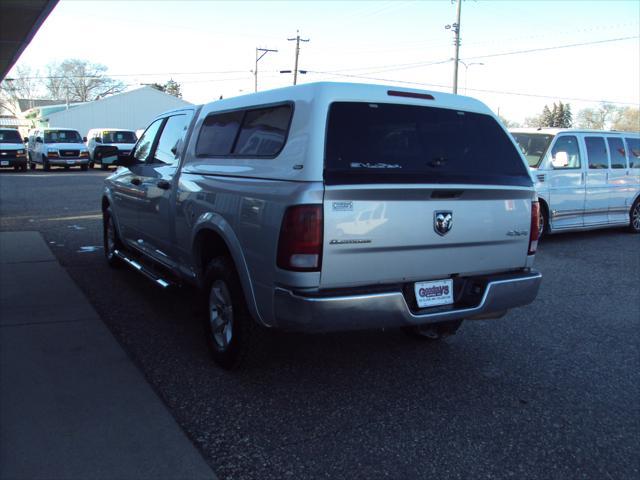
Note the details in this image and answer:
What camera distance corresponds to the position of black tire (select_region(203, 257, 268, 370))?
402 centimetres

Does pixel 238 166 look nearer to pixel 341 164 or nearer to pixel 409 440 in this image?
pixel 341 164

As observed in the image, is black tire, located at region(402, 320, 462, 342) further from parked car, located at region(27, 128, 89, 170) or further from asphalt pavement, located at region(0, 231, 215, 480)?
parked car, located at region(27, 128, 89, 170)

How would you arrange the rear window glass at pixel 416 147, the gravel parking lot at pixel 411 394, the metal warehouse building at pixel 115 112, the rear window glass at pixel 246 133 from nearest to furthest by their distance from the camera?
the gravel parking lot at pixel 411 394
the rear window glass at pixel 416 147
the rear window glass at pixel 246 133
the metal warehouse building at pixel 115 112

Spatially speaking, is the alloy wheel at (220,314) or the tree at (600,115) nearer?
the alloy wheel at (220,314)

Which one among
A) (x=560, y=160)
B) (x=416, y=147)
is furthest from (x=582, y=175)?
(x=416, y=147)

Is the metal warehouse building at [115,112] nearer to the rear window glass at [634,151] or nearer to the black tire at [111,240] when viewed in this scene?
the rear window glass at [634,151]

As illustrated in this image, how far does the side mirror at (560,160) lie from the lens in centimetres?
984

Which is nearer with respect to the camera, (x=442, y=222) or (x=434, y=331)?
(x=442, y=222)

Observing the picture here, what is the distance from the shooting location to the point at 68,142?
1168 inches

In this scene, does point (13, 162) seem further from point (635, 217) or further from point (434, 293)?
point (434, 293)

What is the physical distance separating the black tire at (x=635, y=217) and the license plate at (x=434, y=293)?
9539 mm

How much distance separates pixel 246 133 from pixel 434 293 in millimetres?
1818

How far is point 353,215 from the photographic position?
342 centimetres

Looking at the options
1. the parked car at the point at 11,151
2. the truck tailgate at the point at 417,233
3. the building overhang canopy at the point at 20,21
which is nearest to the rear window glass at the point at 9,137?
the parked car at the point at 11,151
